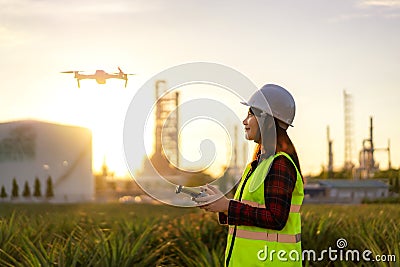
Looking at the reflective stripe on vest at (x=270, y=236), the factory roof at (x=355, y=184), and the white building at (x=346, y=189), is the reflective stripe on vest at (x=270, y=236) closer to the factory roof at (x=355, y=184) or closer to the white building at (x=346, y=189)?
the white building at (x=346, y=189)

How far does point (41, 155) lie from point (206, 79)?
283 feet

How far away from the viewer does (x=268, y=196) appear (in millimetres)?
3891

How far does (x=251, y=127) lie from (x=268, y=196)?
34 cm

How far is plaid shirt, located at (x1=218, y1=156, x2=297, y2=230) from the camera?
152 inches

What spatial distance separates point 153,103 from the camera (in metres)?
3.95

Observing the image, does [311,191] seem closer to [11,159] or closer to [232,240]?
[11,159]

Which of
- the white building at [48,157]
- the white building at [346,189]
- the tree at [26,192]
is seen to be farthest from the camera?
the white building at [48,157]

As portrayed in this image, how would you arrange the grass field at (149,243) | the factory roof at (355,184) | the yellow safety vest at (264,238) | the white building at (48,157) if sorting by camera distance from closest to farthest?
the yellow safety vest at (264,238) < the grass field at (149,243) < the factory roof at (355,184) < the white building at (48,157)

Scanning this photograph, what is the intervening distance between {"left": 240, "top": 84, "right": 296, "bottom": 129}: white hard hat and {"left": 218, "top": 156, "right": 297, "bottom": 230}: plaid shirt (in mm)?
214

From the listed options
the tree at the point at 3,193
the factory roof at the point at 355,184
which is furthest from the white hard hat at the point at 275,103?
the tree at the point at 3,193

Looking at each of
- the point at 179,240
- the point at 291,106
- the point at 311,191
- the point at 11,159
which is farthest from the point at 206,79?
the point at 11,159

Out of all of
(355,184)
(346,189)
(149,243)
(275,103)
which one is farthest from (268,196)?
(355,184)

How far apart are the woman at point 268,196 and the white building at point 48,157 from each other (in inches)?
3068

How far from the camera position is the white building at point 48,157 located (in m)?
85.4
